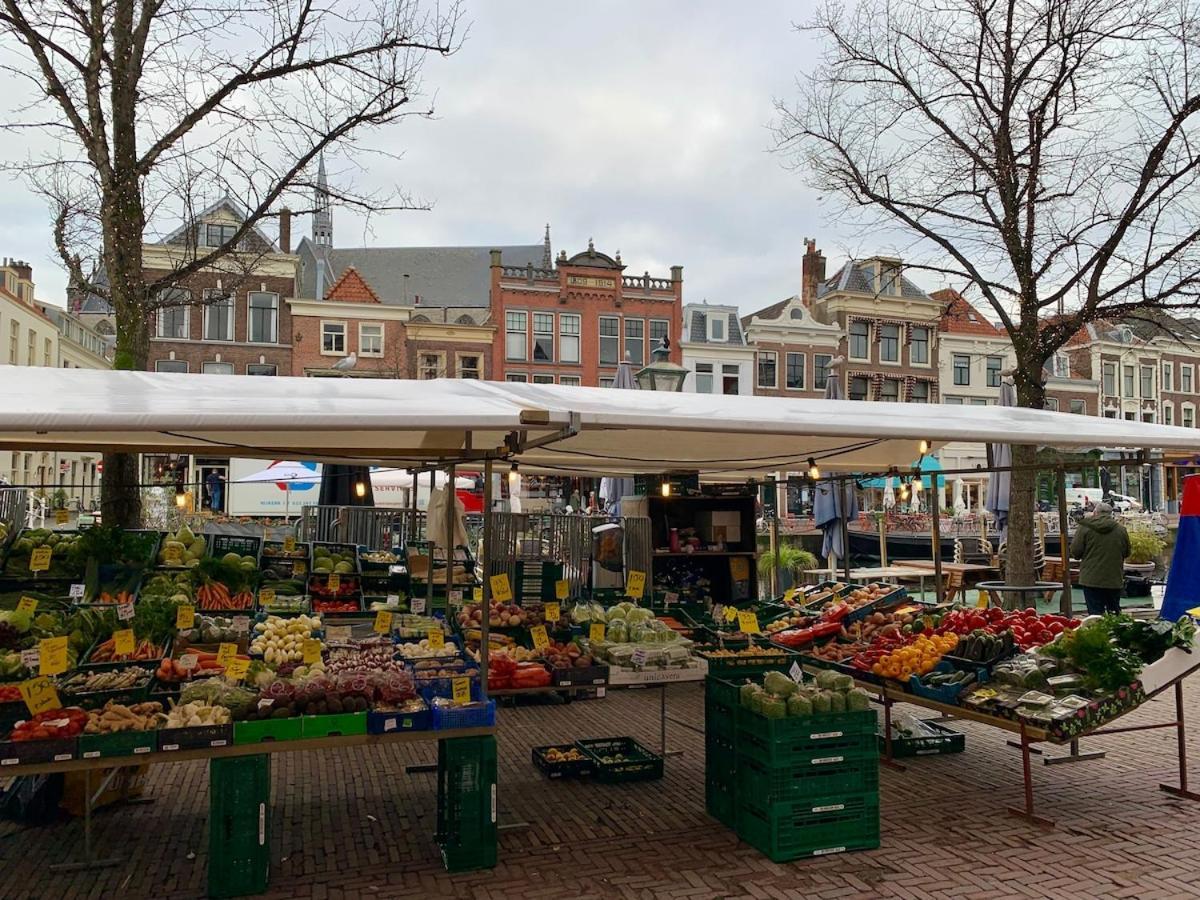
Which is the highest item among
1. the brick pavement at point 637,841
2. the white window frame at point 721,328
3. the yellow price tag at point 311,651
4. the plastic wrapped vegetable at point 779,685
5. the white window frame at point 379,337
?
the white window frame at point 721,328

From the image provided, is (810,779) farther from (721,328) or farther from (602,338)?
(721,328)

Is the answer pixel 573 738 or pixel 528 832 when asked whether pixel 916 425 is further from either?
pixel 573 738

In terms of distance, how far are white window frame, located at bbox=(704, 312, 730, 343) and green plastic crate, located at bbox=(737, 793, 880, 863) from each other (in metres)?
34.1

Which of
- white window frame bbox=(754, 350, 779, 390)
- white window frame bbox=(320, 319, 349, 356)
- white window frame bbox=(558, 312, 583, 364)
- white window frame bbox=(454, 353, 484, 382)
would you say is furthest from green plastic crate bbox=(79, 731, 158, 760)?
white window frame bbox=(754, 350, 779, 390)

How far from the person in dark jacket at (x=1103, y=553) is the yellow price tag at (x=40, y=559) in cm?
1100

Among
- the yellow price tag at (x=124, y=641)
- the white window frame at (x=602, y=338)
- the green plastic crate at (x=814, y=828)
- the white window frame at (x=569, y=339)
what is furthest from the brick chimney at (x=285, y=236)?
the green plastic crate at (x=814, y=828)

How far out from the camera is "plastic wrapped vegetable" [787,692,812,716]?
4617 mm

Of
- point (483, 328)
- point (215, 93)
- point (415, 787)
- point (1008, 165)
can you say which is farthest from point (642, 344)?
point (415, 787)

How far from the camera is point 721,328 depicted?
3834cm

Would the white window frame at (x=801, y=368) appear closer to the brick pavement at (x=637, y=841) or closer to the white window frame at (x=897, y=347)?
the white window frame at (x=897, y=347)

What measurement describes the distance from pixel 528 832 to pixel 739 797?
121cm

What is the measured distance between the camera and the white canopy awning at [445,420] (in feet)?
12.3

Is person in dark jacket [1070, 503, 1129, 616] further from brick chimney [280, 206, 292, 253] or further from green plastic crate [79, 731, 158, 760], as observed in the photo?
brick chimney [280, 206, 292, 253]

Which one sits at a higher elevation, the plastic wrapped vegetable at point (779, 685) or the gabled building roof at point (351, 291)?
the gabled building roof at point (351, 291)
